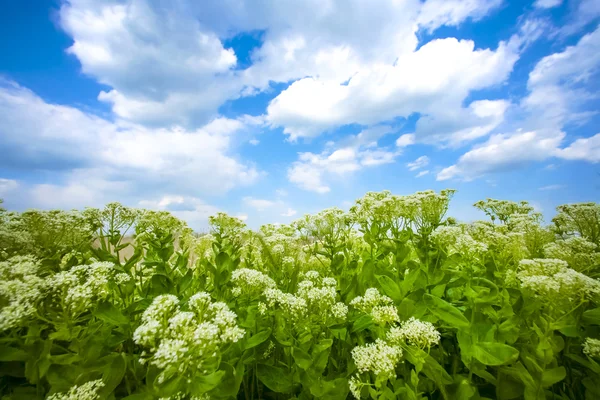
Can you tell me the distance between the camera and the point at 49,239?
3.65 m

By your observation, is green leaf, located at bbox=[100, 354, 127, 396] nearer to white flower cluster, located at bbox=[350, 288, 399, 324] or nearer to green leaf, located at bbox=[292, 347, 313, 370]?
green leaf, located at bbox=[292, 347, 313, 370]

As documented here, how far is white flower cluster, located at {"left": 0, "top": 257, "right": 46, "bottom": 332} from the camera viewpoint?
2.32m

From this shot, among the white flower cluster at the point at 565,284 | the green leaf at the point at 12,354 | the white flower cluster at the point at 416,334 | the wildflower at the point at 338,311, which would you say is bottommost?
the green leaf at the point at 12,354

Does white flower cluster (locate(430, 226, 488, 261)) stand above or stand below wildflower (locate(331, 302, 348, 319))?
above

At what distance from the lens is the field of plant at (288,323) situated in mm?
2379

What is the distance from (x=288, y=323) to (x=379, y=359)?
95cm

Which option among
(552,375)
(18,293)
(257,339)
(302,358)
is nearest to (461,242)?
(552,375)

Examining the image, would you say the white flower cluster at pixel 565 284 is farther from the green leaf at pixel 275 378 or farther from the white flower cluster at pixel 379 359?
the green leaf at pixel 275 378

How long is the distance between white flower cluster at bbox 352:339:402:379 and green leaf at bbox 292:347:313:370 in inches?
16.1

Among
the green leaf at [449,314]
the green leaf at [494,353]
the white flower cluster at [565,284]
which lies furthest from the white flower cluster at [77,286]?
the white flower cluster at [565,284]

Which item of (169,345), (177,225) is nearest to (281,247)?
(177,225)

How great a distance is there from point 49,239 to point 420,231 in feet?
15.5

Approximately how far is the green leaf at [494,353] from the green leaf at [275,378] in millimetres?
1632

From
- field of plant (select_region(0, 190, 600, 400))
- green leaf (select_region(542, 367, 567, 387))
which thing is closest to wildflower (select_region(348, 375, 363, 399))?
field of plant (select_region(0, 190, 600, 400))
